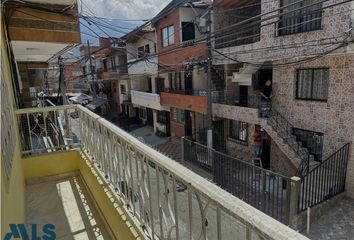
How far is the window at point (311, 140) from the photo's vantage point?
788 cm

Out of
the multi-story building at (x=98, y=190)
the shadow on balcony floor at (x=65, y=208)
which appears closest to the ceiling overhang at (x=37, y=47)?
the multi-story building at (x=98, y=190)

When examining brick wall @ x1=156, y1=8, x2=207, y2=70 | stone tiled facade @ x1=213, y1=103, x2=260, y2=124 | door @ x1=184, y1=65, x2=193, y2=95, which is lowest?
stone tiled facade @ x1=213, y1=103, x2=260, y2=124

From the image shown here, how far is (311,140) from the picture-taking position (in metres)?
8.09

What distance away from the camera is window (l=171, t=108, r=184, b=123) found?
1433 centimetres

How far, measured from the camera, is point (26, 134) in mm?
4113

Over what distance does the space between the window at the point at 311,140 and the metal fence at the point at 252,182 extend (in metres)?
2.65

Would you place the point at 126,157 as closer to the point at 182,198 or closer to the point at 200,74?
the point at 182,198

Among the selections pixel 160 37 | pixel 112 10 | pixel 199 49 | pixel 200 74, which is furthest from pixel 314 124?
pixel 112 10

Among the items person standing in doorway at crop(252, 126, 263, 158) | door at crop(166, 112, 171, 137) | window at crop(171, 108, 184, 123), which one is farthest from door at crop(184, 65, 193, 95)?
person standing in doorway at crop(252, 126, 263, 158)

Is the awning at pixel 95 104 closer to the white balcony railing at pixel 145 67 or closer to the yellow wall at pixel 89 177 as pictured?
the white balcony railing at pixel 145 67

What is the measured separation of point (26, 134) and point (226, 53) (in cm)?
783

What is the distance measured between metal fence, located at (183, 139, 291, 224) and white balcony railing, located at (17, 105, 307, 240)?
442 cm

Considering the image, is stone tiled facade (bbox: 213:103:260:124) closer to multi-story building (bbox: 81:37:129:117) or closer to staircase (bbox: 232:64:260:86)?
staircase (bbox: 232:64:260:86)

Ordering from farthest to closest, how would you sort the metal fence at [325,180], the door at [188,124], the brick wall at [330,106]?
the door at [188,124], the brick wall at [330,106], the metal fence at [325,180]
